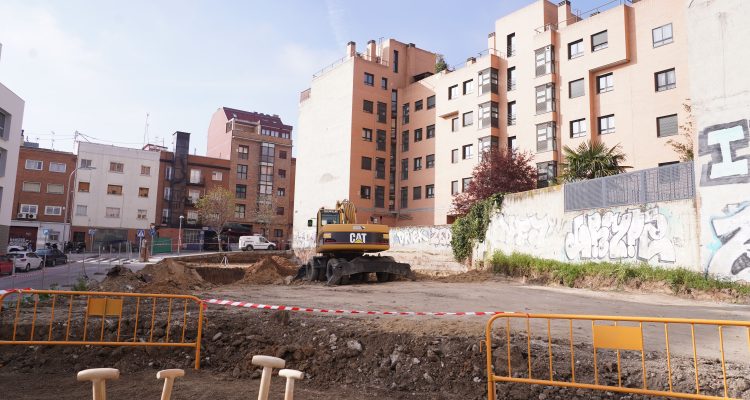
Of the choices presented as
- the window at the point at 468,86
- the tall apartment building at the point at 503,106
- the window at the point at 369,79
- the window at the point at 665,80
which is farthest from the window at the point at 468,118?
the window at the point at 665,80

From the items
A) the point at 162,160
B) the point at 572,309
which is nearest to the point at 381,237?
the point at 572,309

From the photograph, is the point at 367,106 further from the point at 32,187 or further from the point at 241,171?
the point at 32,187

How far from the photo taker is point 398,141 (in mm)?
51219

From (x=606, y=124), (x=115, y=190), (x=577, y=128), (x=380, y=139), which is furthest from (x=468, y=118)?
(x=115, y=190)

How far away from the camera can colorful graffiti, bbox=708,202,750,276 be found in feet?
45.5

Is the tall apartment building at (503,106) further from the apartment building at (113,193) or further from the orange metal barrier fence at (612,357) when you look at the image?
the orange metal barrier fence at (612,357)

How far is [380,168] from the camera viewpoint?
5038 cm

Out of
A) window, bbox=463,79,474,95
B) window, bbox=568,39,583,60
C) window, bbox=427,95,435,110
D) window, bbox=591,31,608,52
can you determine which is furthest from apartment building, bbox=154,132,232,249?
window, bbox=591,31,608,52

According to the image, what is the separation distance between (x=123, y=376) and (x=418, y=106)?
45.0m

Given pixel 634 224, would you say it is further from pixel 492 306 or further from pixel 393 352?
pixel 393 352

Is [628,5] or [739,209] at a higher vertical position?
[628,5]

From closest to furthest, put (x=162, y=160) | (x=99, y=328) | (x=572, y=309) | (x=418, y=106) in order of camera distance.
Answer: (x=99, y=328)
(x=572, y=309)
(x=418, y=106)
(x=162, y=160)

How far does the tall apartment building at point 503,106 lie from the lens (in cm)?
3017

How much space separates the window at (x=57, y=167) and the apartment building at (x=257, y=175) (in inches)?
787
